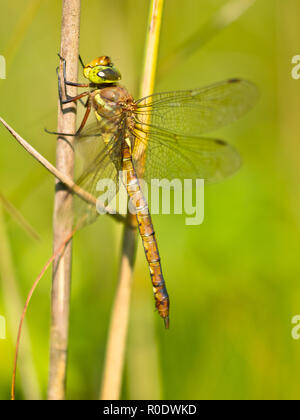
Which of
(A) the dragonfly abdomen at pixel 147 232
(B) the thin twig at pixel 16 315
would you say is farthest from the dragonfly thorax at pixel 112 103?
(B) the thin twig at pixel 16 315

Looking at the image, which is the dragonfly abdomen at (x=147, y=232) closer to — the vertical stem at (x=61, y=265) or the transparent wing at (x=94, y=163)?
the transparent wing at (x=94, y=163)

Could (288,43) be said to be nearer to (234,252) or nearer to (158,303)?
(234,252)

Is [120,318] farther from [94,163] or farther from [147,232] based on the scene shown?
[94,163]

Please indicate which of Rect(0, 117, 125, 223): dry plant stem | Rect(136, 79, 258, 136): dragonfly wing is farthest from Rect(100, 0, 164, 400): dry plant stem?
Rect(136, 79, 258, 136): dragonfly wing

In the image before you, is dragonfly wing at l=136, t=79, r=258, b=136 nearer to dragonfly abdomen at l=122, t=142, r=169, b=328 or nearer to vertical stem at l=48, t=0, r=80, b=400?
dragonfly abdomen at l=122, t=142, r=169, b=328

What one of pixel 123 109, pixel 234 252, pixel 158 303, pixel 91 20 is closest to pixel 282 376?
pixel 234 252

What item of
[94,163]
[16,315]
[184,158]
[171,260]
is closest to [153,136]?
[184,158]
